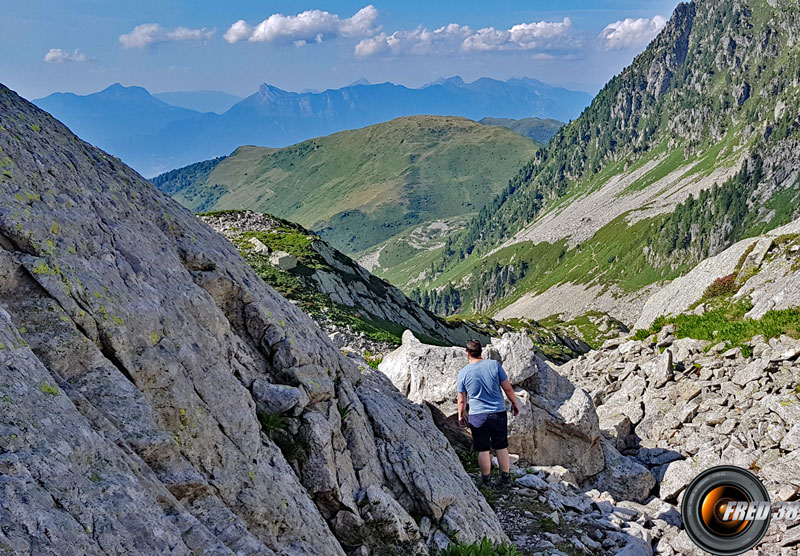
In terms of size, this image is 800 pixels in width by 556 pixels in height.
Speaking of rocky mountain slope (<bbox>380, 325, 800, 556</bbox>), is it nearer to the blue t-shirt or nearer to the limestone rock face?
the blue t-shirt

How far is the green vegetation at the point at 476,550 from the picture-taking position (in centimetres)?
1149

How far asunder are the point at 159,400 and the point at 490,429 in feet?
31.5

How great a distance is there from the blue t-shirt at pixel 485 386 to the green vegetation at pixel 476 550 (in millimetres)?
4243

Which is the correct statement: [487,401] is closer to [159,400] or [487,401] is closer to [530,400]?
[530,400]

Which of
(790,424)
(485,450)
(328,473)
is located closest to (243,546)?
(328,473)

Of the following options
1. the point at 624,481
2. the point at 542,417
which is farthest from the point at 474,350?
the point at 624,481

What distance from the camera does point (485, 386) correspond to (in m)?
15.9

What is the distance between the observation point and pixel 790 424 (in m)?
20.4

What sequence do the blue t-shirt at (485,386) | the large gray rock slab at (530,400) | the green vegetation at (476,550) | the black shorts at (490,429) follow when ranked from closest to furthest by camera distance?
1. the green vegetation at (476,550)
2. the blue t-shirt at (485,386)
3. the black shorts at (490,429)
4. the large gray rock slab at (530,400)

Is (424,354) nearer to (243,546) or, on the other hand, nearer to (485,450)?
(485,450)

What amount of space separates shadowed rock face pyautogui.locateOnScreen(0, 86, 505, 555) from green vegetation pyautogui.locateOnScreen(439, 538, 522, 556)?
0.65m

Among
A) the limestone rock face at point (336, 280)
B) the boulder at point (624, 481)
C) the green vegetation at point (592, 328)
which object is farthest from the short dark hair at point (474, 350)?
the green vegetation at point (592, 328)

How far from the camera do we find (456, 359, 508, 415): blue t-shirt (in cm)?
1584

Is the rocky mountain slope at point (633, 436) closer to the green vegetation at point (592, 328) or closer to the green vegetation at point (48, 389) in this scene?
the green vegetation at point (48, 389)
